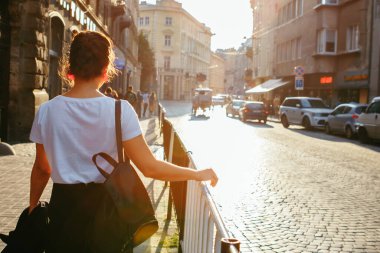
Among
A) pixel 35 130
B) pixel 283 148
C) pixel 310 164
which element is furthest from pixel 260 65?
pixel 35 130

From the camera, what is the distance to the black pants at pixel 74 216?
2.28 metres

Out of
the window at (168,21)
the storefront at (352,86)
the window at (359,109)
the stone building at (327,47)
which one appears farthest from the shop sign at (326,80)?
the window at (168,21)

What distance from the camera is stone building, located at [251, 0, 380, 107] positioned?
2942cm

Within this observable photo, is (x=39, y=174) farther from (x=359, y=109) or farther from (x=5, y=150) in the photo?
(x=359, y=109)

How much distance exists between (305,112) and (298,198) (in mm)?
18675

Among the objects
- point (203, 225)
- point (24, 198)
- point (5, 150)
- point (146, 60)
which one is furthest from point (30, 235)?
point (146, 60)

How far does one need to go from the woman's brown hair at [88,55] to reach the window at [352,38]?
1221 inches

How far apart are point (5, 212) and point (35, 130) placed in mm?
3792

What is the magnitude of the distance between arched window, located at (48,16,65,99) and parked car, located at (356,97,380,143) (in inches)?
434

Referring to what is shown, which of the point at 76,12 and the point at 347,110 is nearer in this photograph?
the point at 76,12

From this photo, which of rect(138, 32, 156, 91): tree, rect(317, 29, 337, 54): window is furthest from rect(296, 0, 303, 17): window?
rect(138, 32, 156, 91): tree

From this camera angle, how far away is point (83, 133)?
2322 millimetres

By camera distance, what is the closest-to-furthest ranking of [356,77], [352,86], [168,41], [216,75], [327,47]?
[356,77]
[352,86]
[327,47]
[168,41]
[216,75]

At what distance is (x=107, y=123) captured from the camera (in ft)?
7.57
